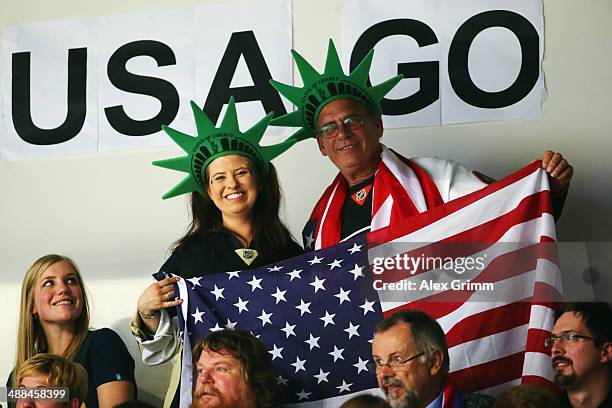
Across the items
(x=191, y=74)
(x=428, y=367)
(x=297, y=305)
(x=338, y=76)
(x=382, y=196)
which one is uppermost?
(x=191, y=74)

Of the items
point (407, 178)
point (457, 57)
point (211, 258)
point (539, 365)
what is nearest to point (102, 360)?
point (211, 258)

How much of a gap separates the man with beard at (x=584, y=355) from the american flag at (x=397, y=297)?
0.60ft

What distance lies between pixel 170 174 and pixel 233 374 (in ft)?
6.53

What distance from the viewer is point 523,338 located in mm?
3418

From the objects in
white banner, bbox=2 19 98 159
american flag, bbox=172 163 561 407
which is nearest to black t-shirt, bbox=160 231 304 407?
american flag, bbox=172 163 561 407

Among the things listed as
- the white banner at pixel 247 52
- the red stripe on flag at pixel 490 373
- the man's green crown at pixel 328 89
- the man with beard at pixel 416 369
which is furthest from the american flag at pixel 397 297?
the white banner at pixel 247 52

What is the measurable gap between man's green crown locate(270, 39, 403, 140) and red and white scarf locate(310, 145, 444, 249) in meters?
0.21

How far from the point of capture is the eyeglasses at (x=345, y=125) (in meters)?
3.93

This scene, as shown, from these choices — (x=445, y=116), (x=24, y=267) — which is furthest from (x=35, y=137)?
(x=445, y=116)

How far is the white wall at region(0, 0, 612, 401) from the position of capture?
4.60 metres

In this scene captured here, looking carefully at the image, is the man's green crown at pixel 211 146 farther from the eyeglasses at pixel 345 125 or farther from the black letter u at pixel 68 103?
the black letter u at pixel 68 103

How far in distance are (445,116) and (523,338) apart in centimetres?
151

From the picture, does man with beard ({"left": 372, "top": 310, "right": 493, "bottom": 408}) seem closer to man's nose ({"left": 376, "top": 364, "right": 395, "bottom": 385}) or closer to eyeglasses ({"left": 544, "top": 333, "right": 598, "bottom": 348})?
man's nose ({"left": 376, "top": 364, "right": 395, "bottom": 385})

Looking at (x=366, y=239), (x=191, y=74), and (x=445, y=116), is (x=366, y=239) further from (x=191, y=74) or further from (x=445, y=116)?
(x=191, y=74)
